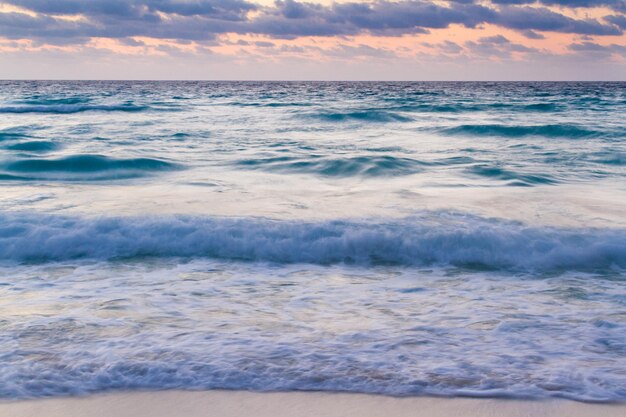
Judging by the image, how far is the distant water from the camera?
3480mm

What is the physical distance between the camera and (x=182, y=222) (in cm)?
→ 684

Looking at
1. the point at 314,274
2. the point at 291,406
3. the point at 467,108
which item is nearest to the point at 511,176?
the point at 314,274

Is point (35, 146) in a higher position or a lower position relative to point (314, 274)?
higher

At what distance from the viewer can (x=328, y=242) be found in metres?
6.33

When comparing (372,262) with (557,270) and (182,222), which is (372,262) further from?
(182,222)

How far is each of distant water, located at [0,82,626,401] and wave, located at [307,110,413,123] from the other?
9588 mm

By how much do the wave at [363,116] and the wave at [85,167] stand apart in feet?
37.0

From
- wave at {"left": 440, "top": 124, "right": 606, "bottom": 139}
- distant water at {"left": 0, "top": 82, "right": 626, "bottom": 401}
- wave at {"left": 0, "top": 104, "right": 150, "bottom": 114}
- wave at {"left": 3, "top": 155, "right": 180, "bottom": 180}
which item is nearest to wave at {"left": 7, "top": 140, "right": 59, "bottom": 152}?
distant water at {"left": 0, "top": 82, "right": 626, "bottom": 401}

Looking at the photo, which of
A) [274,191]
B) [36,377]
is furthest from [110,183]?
[36,377]

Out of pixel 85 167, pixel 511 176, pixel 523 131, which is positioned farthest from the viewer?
pixel 523 131

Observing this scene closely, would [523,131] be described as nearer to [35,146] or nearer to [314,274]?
[35,146]

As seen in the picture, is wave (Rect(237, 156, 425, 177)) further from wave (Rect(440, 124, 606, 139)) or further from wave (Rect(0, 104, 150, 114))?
wave (Rect(0, 104, 150, 114))

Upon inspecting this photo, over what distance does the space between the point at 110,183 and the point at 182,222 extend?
3.81 meters

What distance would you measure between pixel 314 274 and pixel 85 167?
738 centimetres
